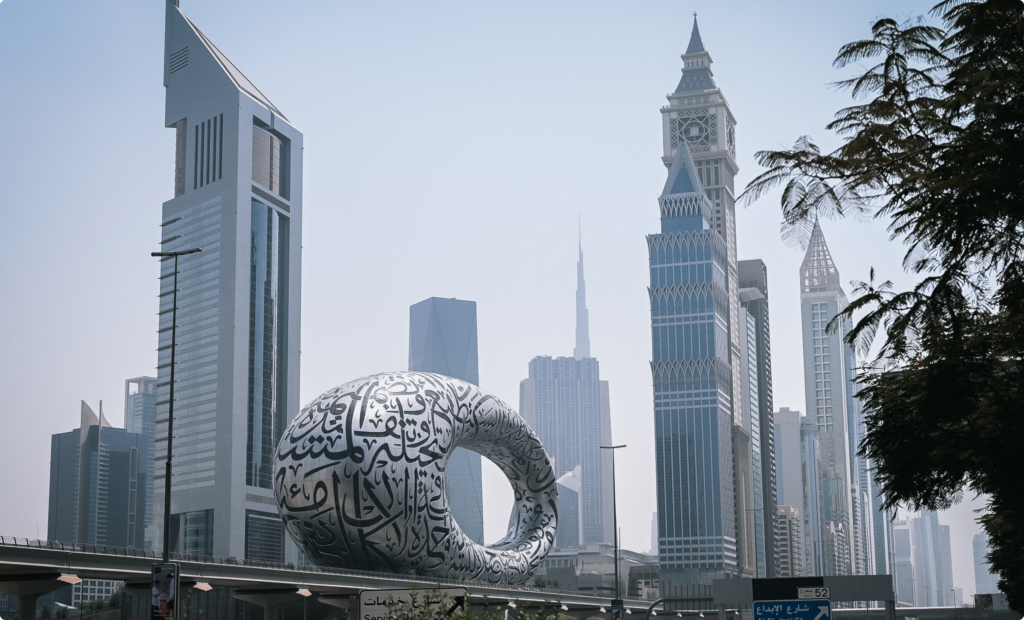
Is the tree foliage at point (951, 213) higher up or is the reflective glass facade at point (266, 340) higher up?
the reflective glass facade at point (266, 340)

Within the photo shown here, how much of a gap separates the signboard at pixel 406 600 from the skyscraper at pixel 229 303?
157 meters

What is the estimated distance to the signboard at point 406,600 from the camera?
492 inches

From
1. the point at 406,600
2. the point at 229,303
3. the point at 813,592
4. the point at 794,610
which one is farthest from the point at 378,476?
the point at 229,303

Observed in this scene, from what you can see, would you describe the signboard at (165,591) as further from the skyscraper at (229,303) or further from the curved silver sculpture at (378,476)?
the skyscraper at (229,303)

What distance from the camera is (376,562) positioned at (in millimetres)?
54344

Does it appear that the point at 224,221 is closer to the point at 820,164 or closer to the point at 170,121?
the point at 170,121

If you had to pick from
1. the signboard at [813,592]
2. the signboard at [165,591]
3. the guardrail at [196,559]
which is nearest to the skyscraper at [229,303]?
the guardrail at [196,559]

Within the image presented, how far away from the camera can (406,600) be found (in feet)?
43.5

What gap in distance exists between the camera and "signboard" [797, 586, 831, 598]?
1425 inches

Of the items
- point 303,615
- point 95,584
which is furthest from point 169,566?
point 95,584

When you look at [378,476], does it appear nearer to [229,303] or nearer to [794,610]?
[794,610]

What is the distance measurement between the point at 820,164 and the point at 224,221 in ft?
568

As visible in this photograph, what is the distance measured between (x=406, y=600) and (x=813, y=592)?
26.3m

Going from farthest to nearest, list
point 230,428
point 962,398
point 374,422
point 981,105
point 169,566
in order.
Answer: point 230,428 < point 374,422 < point 169,566 < point 962,398 < point 981,105
